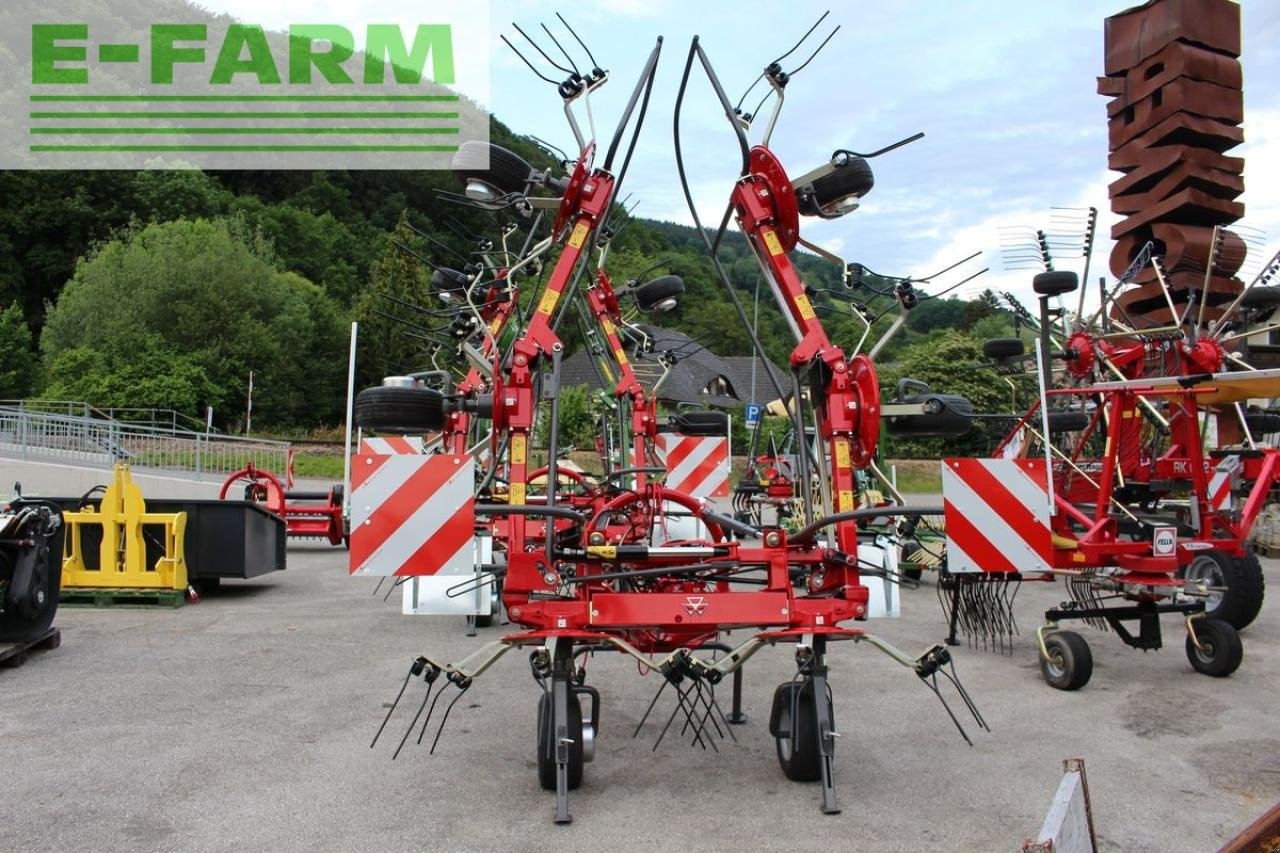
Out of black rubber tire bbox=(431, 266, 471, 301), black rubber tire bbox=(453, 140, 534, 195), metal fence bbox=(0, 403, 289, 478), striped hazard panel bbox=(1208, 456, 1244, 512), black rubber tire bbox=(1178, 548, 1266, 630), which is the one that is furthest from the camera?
metal fence bbox=(0, 403, 289, 478)

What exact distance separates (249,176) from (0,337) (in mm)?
35057

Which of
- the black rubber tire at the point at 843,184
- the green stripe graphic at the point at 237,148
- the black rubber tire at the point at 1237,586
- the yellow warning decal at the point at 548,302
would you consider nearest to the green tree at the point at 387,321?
the green stripe graphic at the point at 237,148

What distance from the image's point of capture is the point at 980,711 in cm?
550

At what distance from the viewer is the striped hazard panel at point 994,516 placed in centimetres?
446

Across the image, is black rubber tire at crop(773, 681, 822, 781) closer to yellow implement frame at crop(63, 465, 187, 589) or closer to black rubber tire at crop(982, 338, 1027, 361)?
black rubber tire at crop(982, 338, 1027, 361)

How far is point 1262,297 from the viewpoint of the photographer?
831 centimetres

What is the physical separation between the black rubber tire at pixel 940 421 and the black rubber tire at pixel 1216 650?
9.49ft

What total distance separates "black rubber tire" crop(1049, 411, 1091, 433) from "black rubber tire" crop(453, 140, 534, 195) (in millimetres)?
5316

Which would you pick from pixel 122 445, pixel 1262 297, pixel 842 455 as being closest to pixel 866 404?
pixel 842 455

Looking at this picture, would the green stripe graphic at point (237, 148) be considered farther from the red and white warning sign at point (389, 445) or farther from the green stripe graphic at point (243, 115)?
the red and white warning sign at point (389, 445)

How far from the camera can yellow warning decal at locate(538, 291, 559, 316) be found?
4.84m

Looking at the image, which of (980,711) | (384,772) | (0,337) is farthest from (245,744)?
(0,337)

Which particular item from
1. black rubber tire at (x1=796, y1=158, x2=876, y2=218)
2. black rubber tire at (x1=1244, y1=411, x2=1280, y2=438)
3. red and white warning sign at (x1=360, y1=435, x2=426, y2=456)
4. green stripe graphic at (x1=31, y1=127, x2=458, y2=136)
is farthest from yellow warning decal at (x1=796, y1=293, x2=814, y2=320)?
green stripe graphic at (x1=31, y1=127, x2=458, y2=136)

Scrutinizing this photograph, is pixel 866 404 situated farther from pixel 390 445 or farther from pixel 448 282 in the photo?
pixel 390 445
